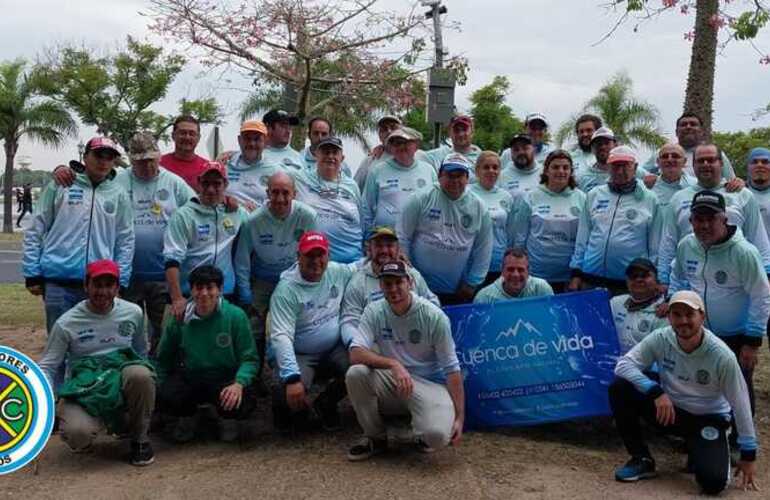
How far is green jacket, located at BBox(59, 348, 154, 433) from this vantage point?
5645 mm

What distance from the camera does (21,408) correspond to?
3893 millimetres

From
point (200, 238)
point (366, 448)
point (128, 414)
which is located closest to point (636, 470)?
point (366, 448)

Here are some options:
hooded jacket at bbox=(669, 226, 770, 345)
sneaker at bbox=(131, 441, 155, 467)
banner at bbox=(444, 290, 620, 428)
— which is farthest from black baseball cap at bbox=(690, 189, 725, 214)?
sneaker at bbox=(131, 441, 155, 467)

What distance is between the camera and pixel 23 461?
4.05 meters

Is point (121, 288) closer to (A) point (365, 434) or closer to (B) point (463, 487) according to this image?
(A) point (365, 434)

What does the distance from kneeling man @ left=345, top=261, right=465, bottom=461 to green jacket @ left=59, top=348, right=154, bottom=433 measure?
157 centimetres

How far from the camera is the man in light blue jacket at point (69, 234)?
20.9 ft

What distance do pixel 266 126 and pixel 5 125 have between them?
31484 millimetres

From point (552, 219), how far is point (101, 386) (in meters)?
3.95

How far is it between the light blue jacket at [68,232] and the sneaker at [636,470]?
4.02 metres

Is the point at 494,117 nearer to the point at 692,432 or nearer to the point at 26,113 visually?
the point at 26,113

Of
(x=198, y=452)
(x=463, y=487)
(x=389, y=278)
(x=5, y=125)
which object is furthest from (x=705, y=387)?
(x=5, y=125)

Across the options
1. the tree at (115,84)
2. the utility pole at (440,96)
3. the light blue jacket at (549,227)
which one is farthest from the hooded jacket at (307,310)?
the tree at (115,84)

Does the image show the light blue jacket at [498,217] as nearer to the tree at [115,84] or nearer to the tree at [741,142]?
the tree at [115,84]
